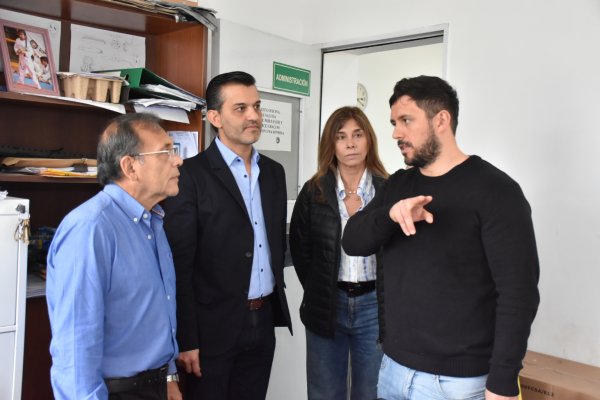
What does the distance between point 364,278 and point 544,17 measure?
1321 millimetres

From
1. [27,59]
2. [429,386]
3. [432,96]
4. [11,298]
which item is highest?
[27,59]

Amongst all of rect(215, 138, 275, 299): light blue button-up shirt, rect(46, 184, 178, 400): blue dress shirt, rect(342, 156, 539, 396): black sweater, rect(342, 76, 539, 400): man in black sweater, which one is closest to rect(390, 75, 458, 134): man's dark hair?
rect(342, 76, 539, 400): man in black sweater

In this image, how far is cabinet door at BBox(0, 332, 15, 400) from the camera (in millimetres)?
1774

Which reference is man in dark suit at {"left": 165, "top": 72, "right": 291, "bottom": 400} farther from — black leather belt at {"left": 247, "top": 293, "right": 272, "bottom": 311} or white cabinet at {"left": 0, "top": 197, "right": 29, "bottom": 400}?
white cabinet at {"left": 0, "top": 197, "right": 29, "bottom": 400}

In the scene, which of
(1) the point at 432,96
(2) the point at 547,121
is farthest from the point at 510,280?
(2) the point at 547,121

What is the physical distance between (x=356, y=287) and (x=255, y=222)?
17.8 inches

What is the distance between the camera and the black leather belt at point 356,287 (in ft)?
6.88

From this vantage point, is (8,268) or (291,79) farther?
(291,79)

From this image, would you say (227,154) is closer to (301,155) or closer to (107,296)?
(107,296)

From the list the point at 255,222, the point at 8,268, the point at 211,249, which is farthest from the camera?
the point at 255,222

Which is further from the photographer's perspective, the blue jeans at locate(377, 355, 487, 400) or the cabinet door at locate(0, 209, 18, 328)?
the cabinet door at locate(0, 209, 18, 328)

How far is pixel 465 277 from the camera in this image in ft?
4.66

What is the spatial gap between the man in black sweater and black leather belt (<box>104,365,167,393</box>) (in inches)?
24.6

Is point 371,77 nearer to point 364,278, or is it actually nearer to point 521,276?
point 364,278
